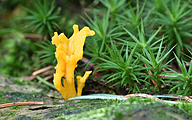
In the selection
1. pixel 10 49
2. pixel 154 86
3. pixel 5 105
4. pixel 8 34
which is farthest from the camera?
pixel 8 34

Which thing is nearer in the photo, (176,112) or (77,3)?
(176,112)

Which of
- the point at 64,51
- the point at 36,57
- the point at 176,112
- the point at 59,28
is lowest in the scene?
the point at 176,112

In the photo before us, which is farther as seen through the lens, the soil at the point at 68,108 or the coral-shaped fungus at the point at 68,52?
the coral-shaped fungus at the point at 68,52

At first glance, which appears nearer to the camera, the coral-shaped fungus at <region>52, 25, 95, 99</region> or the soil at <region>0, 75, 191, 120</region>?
the soil at <region>0, 75, 191, 120</region>

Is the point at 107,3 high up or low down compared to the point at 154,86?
up

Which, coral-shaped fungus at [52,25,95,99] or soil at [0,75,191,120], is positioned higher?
coral-shaped fungus at [52,25,95,99]

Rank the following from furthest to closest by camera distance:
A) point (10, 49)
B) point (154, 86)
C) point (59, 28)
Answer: point (10, 49) → point (59, 28) → point (154, 86)

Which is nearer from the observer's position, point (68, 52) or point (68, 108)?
point (68, 108)

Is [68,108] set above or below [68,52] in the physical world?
below

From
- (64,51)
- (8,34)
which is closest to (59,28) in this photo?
(64,51)

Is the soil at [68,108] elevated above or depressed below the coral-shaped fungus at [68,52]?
below

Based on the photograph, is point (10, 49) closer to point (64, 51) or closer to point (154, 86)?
point (64, 51)
